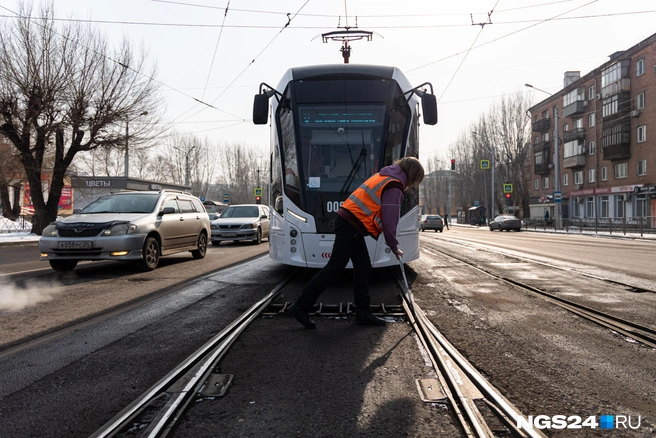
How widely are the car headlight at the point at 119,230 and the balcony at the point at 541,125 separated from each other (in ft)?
175

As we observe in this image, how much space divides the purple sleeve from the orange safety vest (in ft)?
0.19

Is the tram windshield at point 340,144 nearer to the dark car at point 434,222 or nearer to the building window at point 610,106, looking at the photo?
the dark car at point 434,222

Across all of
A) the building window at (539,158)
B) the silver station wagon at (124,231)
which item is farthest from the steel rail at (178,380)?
the building window at (539,158)

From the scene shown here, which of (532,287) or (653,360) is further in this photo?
(532,287)

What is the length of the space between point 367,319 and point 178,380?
6.84 feet

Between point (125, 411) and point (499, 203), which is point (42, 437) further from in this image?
point (499, 203)

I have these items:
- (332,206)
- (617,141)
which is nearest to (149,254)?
(332,206)

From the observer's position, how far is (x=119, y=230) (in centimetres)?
884

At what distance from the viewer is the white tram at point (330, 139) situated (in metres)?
7.41

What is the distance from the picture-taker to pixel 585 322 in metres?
4.93

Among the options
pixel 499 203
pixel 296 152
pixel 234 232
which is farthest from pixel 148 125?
pixel 499 203

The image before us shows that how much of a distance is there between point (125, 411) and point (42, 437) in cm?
41

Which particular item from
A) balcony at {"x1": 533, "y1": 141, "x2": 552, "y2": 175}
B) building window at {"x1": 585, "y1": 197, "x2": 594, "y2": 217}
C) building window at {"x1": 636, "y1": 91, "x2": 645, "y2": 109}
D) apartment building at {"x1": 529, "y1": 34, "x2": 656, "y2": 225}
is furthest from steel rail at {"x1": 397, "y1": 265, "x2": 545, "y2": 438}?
balcony at {"x1": 533, "y1": 141, "x2": 552, "y2": 175}

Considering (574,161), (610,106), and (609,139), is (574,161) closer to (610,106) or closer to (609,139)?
(609,139)
